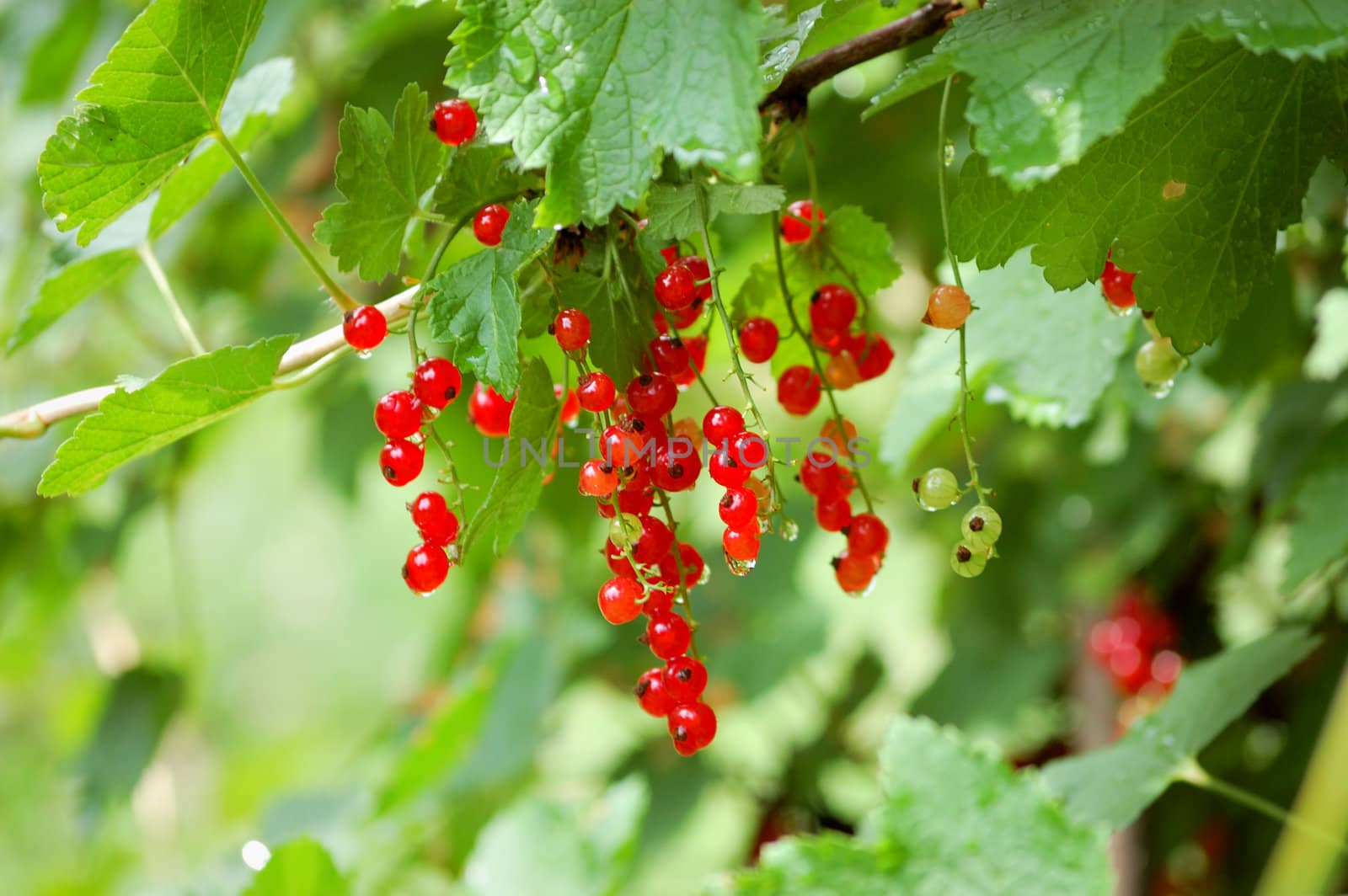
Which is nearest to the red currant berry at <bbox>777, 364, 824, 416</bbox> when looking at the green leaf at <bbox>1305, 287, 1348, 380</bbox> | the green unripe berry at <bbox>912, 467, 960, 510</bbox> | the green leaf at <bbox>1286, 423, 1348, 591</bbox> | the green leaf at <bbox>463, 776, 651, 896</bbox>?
the green unripe berry at <bbox>912, 467, 960, 510</bbox>

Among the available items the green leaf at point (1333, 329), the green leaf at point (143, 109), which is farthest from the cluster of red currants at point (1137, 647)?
the green leaf at point (143, 109)

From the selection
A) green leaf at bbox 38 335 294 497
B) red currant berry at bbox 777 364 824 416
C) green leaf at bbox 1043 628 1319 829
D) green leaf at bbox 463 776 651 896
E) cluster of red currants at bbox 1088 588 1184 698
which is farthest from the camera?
cluster of red currants at bbox 1088 588 1184 698

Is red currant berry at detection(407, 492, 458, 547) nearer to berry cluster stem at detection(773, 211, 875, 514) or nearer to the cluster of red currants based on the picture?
berry cluster stem at detection(773, 211, 875, 514)

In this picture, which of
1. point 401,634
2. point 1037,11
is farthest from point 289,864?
point 401,634

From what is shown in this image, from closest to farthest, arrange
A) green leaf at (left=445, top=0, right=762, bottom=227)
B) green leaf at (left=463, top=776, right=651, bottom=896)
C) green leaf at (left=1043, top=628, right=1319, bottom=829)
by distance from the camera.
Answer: green leaf at (left=445, top=0, right=762, bottom=227), green leaf at (left=1043, top=628, right=1319, bottom=829), green leaf at (left=463, top=776, right=651, bottom=896)

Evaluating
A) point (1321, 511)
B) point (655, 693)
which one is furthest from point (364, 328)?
point (1321, 511)

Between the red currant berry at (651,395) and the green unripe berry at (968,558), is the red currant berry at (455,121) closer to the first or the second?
the red currant berry at (651,395)
